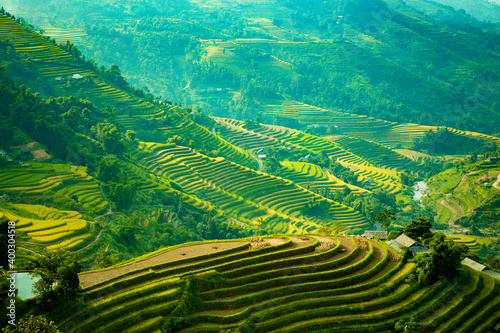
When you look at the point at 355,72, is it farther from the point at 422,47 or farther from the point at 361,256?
the point at 361,256

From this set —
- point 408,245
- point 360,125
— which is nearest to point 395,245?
point 408,245

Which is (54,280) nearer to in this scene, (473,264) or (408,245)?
(408,245)

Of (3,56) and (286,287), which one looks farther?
(3,56)

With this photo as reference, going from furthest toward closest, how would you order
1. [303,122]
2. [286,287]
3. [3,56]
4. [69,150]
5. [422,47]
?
[422,47] → [303,122] → [3,56] → [69,150] → [286,287]

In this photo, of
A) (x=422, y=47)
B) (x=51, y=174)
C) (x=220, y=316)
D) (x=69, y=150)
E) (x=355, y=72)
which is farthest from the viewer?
(x=422, y=47)

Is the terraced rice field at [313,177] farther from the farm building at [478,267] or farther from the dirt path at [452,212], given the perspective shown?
the farm building at [478,267]

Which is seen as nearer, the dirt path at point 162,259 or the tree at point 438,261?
the dirt path at point 162,259

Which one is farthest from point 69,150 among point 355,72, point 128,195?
point 355,72

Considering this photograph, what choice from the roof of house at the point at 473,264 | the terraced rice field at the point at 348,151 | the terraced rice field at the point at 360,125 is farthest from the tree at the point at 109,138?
the terraced rice field at the point at 360,125
